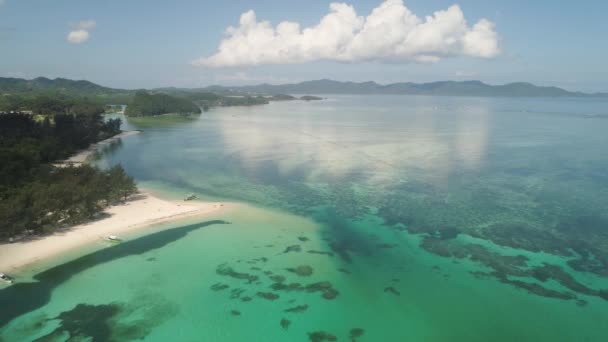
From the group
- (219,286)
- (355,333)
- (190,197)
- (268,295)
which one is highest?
(190,197)

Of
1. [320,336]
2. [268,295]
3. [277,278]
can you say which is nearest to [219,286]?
[268,295]

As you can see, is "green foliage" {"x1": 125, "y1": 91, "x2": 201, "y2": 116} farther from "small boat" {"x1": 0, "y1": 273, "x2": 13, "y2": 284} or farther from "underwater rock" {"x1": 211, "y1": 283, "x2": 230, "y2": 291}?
"underwater rock" {"x1": 211, "y1": 283, "x2": 230, "y2": 291}

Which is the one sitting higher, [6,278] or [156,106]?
[156,106]

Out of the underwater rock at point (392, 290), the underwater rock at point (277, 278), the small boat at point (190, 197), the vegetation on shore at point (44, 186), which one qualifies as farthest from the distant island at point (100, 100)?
the underwater rock at point (392, 290)

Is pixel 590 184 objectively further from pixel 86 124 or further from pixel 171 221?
pixel 86 124

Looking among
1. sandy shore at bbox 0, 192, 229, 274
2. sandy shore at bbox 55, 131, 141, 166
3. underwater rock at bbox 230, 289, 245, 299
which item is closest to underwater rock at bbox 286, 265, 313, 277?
underwater rock at bbox 230, 289, 245, 299

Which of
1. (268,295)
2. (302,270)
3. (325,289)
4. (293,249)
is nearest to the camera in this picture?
(268,295)

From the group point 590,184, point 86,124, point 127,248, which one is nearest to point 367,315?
point 127,248

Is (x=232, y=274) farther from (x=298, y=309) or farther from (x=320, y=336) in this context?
(x=320, y=336)
